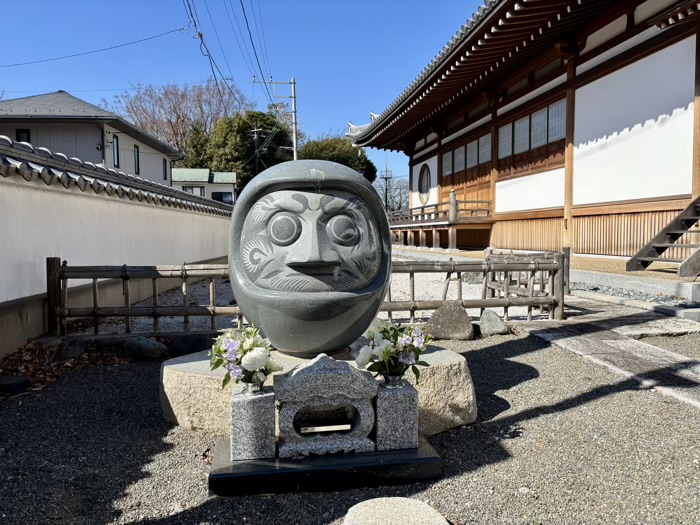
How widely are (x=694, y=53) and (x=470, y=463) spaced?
7.91 meters

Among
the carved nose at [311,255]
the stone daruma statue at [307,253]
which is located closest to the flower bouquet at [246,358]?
the stone daruma statue at [307,253]

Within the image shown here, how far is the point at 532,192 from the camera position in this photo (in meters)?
12.5

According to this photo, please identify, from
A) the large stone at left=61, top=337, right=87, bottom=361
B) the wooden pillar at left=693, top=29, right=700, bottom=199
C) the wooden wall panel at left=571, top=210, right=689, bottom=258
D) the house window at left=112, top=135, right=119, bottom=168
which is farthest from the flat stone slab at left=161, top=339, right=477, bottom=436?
the house window at left=112, top=135, right=119, bottom=168

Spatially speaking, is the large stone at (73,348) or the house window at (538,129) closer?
the large stone at (73,348)

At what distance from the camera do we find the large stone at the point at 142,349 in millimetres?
5309

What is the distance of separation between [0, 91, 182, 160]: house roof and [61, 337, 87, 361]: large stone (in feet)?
39.1

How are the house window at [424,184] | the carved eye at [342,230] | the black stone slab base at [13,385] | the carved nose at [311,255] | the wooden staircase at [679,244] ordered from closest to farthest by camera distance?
the carved nose at [311,255] → the carved eye at [342,230] → the black stone slab base at [13,385] → the wooden staircase at [679,244] → the house window at [424,184]

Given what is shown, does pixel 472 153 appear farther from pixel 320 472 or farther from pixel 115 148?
pixel 320 472

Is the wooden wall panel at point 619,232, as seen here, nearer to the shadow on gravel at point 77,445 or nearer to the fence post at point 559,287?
the fence post at point 559,287

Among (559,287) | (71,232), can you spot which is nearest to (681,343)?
(559,287)

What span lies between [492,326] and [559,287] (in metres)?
1.24

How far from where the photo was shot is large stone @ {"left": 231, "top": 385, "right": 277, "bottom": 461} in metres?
2.70

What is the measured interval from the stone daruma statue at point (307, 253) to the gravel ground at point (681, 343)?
12.2ft

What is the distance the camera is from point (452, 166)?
57.7 ft
